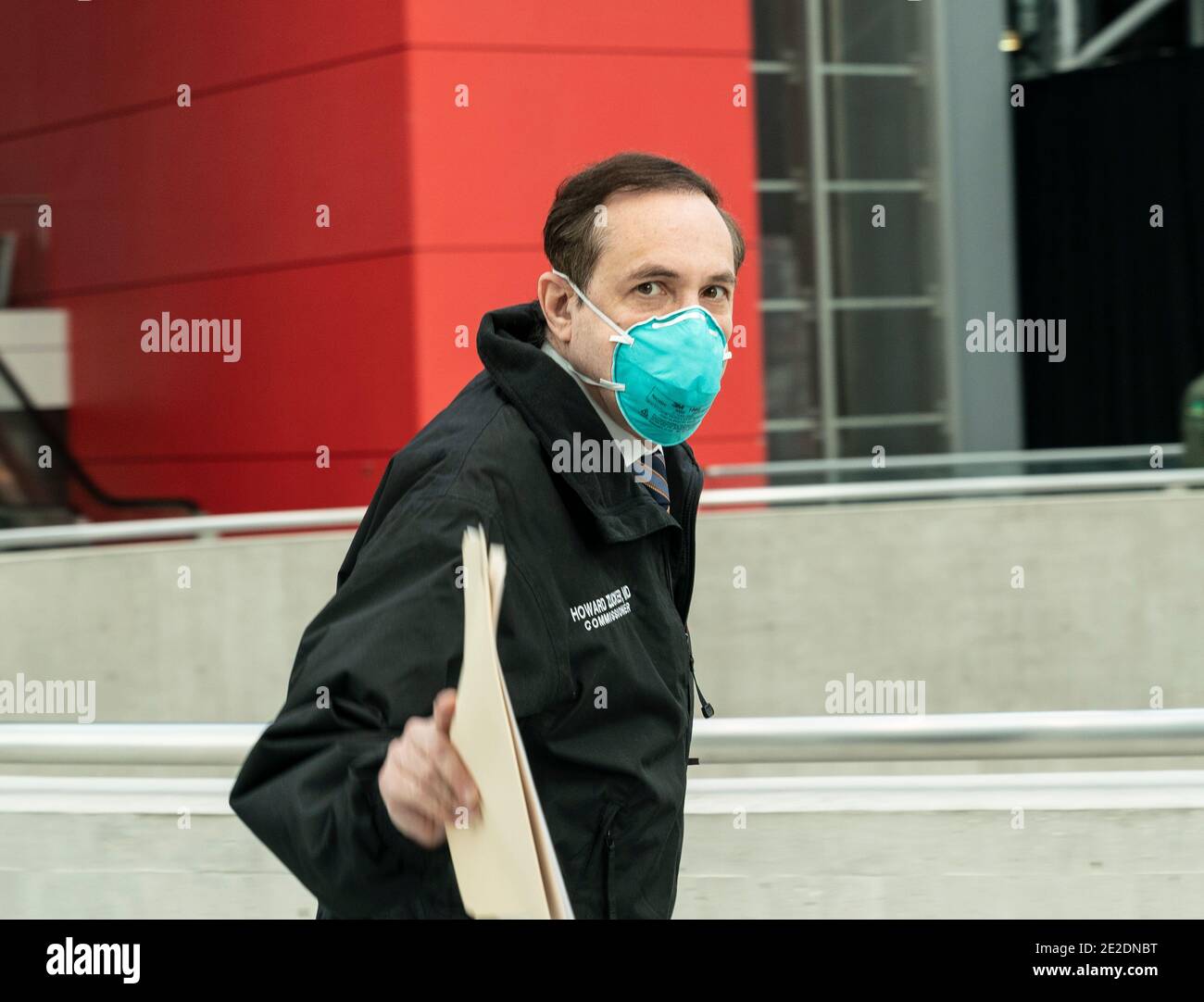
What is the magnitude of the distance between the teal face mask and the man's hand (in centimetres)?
68

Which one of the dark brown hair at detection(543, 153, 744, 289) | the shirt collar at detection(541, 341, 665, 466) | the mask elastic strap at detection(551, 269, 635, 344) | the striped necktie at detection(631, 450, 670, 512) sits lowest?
the striped necktie at detection(631, 450, 670, 512)

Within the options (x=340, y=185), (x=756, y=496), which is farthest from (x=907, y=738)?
(x=340, y=185)

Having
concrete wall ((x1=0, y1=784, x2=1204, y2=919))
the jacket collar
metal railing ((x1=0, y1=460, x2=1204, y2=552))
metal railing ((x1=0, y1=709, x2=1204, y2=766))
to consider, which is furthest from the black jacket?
metal railing ((x1=0, y1=460, x2=1204, y2=552))

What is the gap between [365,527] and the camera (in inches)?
73.0

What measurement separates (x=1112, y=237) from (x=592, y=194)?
566 inches

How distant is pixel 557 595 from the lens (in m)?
1.77

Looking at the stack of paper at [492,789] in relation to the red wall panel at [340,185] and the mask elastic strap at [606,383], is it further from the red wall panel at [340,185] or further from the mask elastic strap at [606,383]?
the red wall panel at [340,185]

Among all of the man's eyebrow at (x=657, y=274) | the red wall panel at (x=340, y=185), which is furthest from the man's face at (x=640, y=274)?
the red wall panel at (x=340, y=185)

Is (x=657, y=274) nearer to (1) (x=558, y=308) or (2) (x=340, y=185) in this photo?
(1) (x=558, y=308)

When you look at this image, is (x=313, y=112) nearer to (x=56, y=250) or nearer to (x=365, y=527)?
(x=56, y=250)

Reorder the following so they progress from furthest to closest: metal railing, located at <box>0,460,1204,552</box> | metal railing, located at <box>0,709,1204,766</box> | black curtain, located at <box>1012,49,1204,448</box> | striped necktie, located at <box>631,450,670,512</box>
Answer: black curtain, located at <box>1012,49,1204,448</box> < metal railing, located at <box>0,460,1204,552</box> < metal railing, located at <box>0,709,1204,766</box> < striped necktie, located at <box>631,450,670,512</box>

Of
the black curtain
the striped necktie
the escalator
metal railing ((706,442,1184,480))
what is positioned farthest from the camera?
the black curtain

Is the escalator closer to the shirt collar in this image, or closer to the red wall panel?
the red wall panel

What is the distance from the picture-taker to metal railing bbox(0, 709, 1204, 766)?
2848 millimetres
